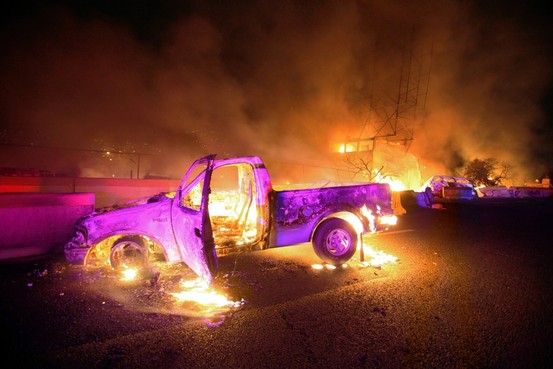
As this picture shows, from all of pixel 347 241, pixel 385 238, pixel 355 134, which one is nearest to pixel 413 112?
pixel 355 134

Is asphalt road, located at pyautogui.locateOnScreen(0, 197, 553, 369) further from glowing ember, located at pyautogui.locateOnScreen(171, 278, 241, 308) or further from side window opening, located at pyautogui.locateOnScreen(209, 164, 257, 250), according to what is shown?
side window opening, located at pyautogui.locateOnScreen(209, 164, 257, 250)

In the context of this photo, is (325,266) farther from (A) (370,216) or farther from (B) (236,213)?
(B) (236,213)

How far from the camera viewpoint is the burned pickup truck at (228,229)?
4.08 metres

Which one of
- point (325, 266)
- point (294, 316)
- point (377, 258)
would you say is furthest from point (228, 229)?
point (377, 258)

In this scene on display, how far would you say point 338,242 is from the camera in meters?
4.71

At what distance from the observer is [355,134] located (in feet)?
85.4

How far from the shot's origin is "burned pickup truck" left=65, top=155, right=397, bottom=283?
4082mm

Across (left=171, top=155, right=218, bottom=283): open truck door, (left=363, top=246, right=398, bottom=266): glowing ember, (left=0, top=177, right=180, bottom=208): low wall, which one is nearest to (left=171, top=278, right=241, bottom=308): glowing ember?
(left=171, top=155, right=218, bottom=283): open truck door

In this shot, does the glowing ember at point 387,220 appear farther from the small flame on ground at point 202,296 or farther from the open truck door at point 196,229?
the open truck door at point 196,229

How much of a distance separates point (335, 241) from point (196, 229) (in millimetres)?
2343

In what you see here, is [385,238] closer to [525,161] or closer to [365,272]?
[365,272]

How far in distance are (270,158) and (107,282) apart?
1613 cm

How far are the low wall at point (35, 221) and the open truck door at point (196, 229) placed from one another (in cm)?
251

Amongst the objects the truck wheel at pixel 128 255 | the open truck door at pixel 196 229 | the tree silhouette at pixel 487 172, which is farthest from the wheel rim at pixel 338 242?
the tree silhouette at pixel 487 172
